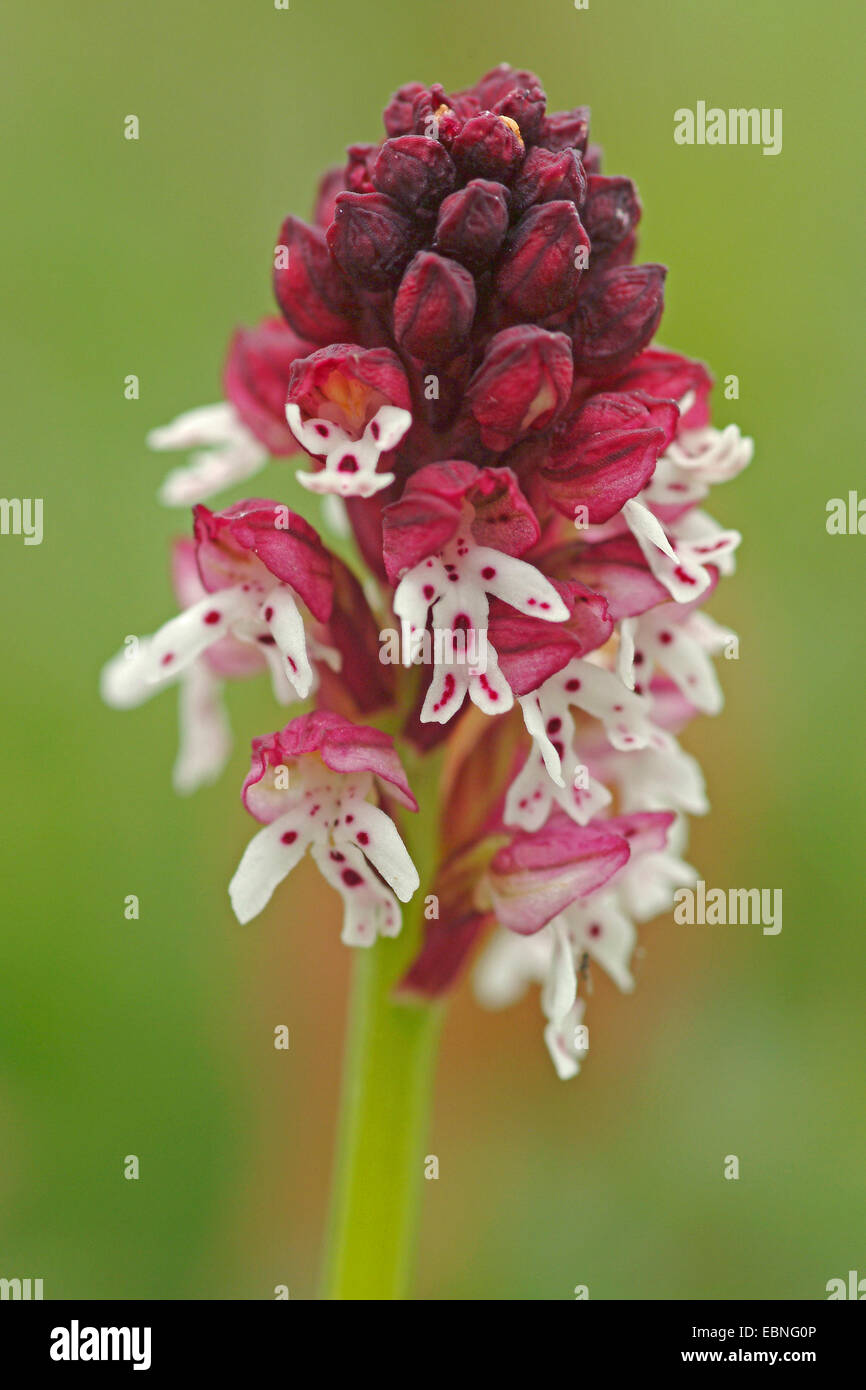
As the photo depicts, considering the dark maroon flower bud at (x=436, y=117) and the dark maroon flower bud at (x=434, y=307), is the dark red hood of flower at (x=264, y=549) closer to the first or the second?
the dark maroon flower bud at (x=434, y=307)

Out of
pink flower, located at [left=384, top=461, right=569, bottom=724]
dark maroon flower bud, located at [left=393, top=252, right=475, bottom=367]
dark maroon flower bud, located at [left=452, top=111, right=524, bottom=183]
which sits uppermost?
dark maroon flower bud, located at [left=452, top=111, right=524, bottom=183]

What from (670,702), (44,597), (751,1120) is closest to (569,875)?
(670,702)

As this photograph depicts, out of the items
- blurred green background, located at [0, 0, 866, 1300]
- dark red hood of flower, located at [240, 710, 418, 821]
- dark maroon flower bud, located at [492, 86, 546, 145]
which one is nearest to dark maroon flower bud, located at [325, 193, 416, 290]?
dark maroon flower bud, located at [492, 86, 546, 145]

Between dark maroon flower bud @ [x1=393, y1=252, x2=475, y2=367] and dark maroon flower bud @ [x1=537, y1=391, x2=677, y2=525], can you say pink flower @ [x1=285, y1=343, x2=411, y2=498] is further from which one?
dark maroon flower bud @ [x1=537, y1=391, x2=677, y2=525]

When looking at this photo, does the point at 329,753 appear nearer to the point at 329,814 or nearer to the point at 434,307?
the point at 329,814

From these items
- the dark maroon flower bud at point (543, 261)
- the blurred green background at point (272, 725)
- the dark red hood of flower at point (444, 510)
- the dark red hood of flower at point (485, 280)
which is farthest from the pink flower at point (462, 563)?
the blurred green background at point (272, 725)
